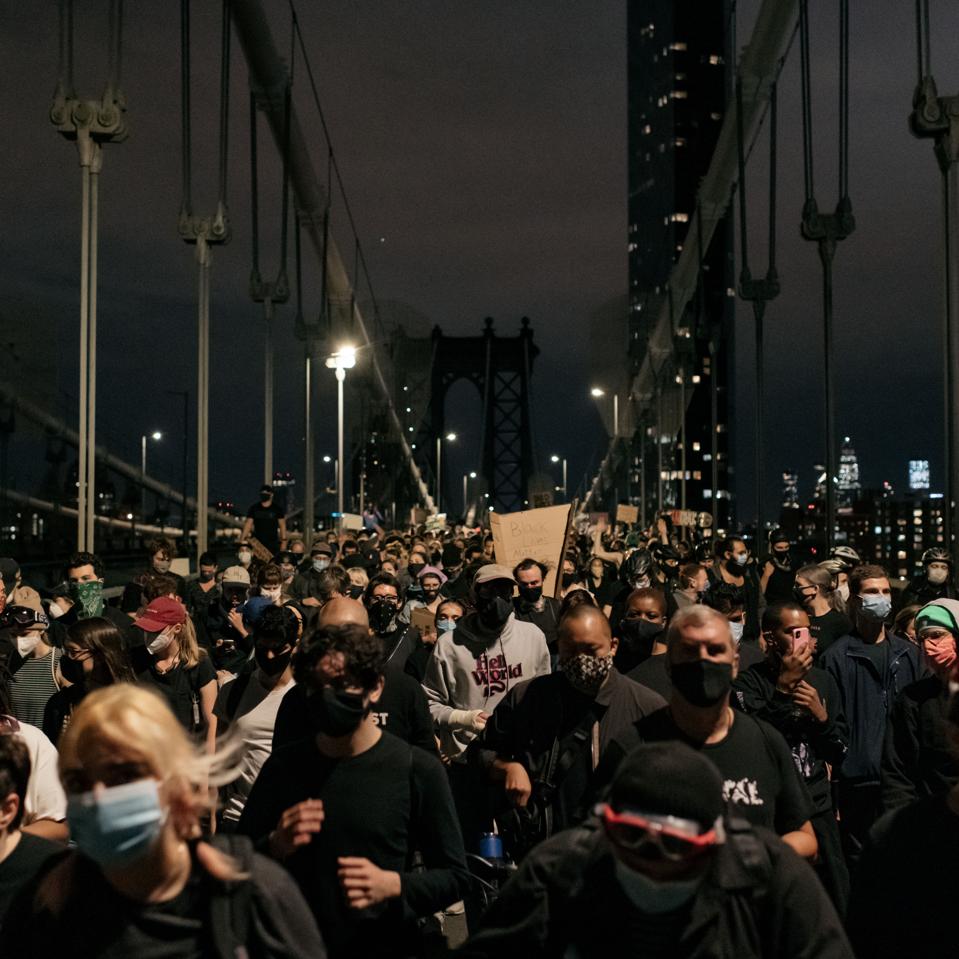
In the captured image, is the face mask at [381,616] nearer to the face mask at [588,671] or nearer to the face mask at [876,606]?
the face mask at [876,606]

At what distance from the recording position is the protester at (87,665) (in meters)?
5.02

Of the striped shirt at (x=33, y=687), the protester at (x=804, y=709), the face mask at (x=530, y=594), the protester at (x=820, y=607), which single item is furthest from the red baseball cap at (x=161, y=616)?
the protester at (x=820, y=607)

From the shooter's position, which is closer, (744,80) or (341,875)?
(341,875)

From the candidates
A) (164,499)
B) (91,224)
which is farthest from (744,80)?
→ (164,499)

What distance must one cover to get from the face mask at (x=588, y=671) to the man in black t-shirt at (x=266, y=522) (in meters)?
11.4

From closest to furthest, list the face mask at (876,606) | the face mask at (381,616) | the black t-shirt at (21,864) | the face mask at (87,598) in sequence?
the black t-shirt at (21,864)
the face mask at (876,606)
the face mask at (381,616)
the face mask at (87,598)

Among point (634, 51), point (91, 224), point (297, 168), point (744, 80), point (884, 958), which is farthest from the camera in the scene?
point (634, 51)

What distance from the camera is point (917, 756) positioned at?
4.53 m

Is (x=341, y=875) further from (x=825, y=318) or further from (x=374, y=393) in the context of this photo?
(x=374, y=393)

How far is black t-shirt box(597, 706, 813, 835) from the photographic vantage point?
3414 millimetres

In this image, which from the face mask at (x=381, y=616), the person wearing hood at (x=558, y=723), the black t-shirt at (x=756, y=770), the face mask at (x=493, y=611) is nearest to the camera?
the black t-shirt at (x=756, y=770)

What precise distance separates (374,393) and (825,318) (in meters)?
54.2

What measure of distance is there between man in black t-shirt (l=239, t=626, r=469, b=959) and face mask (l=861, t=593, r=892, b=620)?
11.1 feet

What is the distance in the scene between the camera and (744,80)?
40.1m
